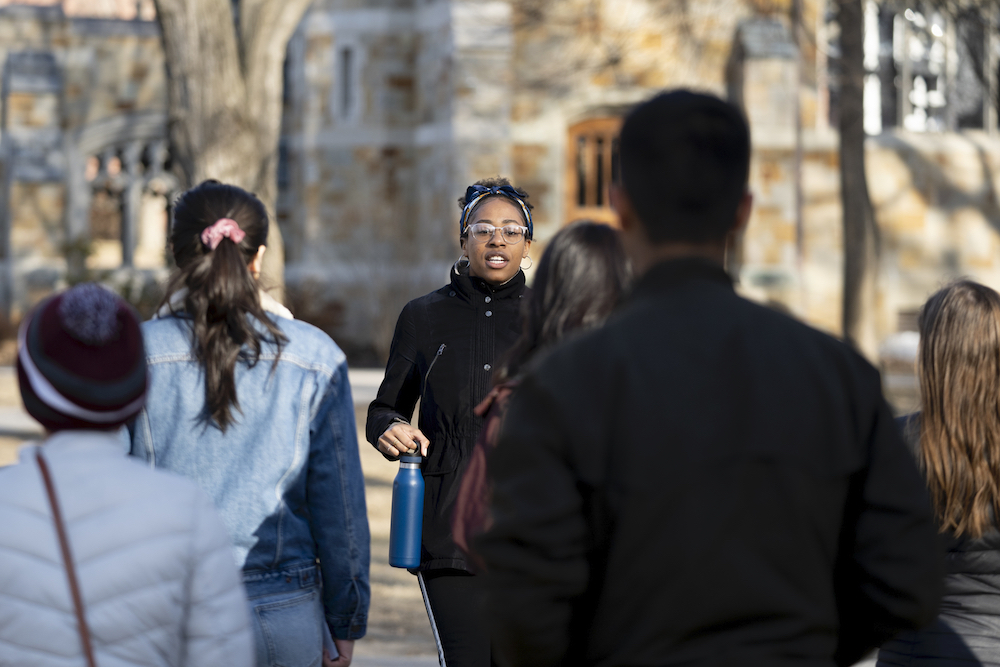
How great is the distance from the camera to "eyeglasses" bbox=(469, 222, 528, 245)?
12.0 feet

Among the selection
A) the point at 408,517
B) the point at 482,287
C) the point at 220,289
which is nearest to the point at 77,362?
the point at 220,289

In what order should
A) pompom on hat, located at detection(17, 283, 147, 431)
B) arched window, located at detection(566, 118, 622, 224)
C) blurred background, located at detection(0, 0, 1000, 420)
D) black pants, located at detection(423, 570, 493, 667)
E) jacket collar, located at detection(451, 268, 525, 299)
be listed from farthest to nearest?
arched window, located at detection(566, 118, 622, 224) → blurred background, located at detection(0, 0, 1000, 420) → jacket collar, located at detection(451, 268, 525, 299) → black pants, located at detection(423, 570, 493, 667) → pompom on hat, located at detection(17, 283, 147, 431)

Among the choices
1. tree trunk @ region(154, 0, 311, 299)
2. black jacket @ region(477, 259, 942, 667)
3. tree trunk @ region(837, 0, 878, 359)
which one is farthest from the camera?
tree trunk @ region(837, 0, 878, 359)

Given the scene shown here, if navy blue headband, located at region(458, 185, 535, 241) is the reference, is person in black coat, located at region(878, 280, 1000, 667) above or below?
below

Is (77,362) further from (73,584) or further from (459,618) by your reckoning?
(459,618)

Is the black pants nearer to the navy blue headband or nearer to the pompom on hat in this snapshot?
the navy blue headband

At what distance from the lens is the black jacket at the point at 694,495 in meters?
1.61

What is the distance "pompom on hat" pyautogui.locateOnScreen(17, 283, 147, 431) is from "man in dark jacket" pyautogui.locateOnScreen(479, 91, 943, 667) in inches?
25.9

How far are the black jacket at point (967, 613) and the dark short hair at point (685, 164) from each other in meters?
1.38

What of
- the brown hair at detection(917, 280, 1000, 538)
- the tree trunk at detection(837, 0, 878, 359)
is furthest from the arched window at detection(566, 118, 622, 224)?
the brown hair at detection(917, 280, 1000, 538)

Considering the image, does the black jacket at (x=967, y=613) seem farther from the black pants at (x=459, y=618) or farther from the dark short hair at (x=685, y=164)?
the dark short hair at (x=685, y=164)

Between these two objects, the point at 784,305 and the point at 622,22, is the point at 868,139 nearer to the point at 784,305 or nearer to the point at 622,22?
the point at 784,305

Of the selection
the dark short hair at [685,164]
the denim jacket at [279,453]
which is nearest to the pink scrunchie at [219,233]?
the denim jacket at [279,453]

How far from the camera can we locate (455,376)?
353 cm
